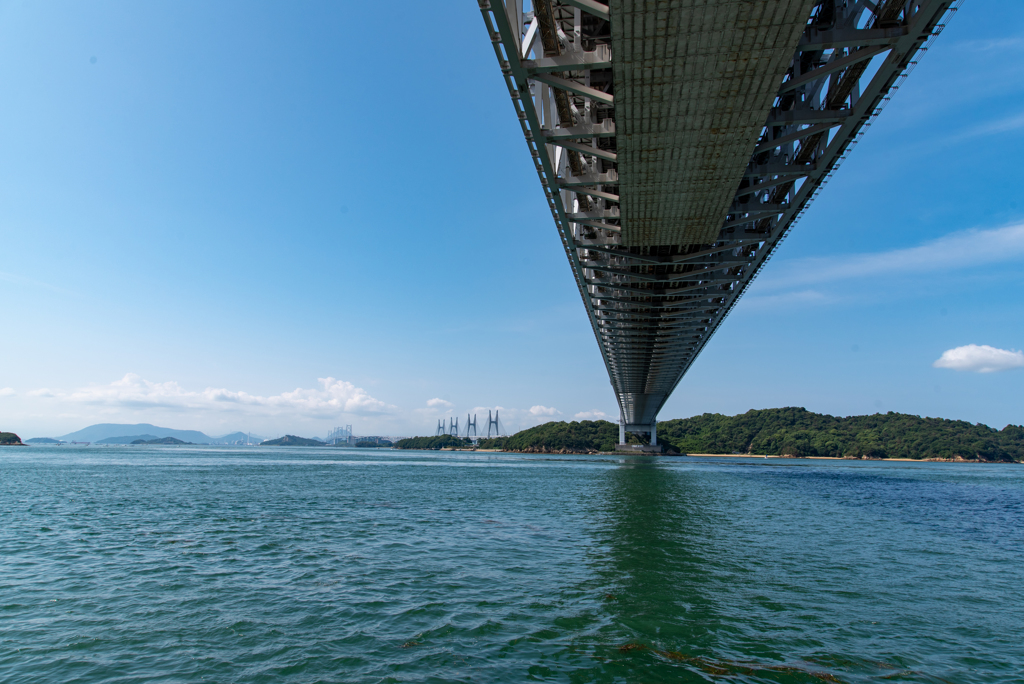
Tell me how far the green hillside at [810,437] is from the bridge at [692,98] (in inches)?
5382

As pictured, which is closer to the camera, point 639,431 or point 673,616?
point 673,616

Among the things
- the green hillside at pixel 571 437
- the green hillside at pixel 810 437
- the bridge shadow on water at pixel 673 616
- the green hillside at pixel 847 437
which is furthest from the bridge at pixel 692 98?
the green hillside at pixel 847 437

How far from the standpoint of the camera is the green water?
6.91m

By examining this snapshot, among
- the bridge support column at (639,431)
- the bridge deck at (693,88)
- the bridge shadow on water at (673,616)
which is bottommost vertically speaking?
the bridge shadow on water at (673,616)

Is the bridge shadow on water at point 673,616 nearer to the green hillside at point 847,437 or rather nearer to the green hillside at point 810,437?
the green hillside at point 810,437

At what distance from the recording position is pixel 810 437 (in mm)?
154875

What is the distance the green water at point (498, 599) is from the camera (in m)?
6.91

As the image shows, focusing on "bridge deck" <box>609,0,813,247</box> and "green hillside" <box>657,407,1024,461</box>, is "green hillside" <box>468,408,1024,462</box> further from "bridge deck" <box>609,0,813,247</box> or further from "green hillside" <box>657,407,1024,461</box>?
"bridge deck" <box>609,0,813,247</box>

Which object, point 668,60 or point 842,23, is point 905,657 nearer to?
point 668,60

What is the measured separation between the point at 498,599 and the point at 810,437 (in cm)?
17353

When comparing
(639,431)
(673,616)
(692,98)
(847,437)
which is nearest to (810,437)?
(847,437)

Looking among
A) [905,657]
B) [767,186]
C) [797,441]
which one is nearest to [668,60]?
[767,186]

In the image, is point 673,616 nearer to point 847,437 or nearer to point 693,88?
point 693,88

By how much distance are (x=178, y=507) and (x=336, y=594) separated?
1789 cm
